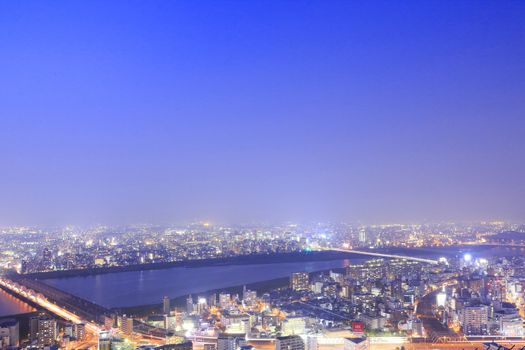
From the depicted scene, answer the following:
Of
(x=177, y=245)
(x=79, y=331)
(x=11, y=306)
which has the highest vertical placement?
(x=177, y=245)

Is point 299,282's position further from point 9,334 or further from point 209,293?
point 9,334

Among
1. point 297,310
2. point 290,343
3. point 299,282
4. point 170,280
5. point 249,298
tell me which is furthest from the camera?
point 170,280

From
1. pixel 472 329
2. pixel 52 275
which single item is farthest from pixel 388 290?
pixel 52 275

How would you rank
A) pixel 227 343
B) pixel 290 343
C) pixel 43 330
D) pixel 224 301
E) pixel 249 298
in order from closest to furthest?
pixel 227 343
pixel 290 343
pixel 43 330
pixel 224 301
pixel 249 298

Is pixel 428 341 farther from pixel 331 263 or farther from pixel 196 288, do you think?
pixel 331 263

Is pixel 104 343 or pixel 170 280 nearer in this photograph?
pixel 104 343

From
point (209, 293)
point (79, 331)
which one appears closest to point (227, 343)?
point (79, 331)

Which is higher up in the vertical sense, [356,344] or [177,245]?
[177,245]
